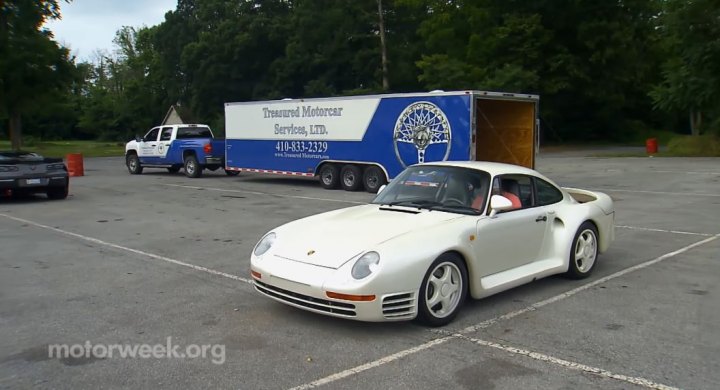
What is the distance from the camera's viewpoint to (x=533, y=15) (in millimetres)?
43719

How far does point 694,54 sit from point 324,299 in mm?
34256

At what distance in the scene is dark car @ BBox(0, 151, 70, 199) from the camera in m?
15.0

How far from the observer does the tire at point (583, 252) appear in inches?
273

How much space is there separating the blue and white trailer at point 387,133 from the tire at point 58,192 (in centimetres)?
661

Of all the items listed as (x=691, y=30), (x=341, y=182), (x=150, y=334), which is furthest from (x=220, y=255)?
(x=691, y=30)

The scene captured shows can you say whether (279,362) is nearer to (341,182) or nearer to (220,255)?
(220,255)

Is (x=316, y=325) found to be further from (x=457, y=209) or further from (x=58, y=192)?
(x=58, y=192)

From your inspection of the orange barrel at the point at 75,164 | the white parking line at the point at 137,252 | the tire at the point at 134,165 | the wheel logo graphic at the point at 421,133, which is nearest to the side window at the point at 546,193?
the white parking line at the point at 137,252

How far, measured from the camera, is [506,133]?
17.9m

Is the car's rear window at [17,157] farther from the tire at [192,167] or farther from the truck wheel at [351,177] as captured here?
the truck wheel at [351,177]

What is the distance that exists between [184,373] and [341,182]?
48.0 feet

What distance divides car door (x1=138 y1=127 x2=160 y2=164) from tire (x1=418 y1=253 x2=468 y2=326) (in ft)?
69.5

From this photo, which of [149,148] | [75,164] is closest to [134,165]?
[149,148]

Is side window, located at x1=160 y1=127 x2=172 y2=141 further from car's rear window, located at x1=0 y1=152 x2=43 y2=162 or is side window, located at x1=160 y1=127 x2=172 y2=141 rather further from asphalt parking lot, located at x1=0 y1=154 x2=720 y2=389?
asphalt parking lot, located at x1=0 y1=154 x2=720 y2=389
